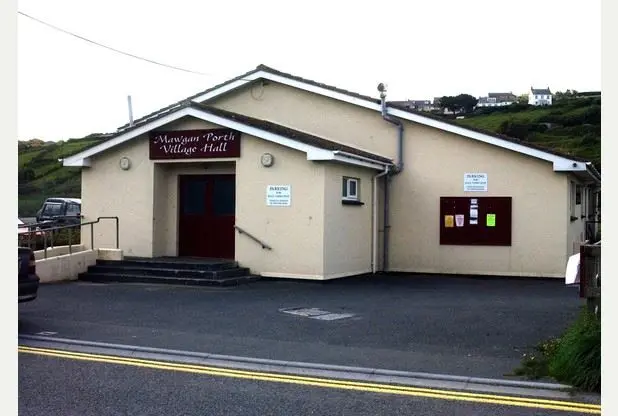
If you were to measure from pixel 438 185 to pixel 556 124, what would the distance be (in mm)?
47078

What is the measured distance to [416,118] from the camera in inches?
774

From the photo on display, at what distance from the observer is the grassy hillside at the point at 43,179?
45.2 meters

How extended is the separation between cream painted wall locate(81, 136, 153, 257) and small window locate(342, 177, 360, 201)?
15.7 ft

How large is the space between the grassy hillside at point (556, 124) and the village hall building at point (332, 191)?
2858 cm

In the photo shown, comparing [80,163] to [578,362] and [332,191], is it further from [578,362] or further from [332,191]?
[578,362]

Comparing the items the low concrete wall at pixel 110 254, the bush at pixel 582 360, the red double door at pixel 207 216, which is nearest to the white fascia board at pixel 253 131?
the red double door at pixel 207 216

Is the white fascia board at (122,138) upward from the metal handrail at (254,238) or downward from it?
upward

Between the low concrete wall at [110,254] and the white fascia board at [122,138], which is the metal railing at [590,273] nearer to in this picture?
the white fascia board at [122,138]

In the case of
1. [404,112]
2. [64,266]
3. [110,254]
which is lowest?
[64,266]

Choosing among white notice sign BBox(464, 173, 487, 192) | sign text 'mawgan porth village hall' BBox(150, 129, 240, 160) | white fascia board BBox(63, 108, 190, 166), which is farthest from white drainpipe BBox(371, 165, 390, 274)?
white fascia board BBox(63, 108, 190, 166)

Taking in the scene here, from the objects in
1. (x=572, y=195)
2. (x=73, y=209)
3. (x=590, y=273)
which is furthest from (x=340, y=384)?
(x=73, y=209)

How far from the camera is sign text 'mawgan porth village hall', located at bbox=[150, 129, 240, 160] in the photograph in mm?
18047

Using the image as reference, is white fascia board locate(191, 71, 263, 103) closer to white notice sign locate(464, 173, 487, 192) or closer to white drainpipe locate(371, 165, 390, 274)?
white drainpipe locate(371, 165, 390, 274)

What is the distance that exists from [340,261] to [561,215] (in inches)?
222
